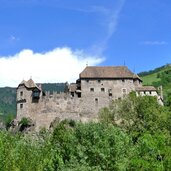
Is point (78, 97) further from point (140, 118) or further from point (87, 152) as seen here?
point (87, 152)

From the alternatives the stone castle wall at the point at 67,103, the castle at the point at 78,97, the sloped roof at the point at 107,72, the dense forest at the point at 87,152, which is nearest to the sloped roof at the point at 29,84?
the castle at the point at 78,97

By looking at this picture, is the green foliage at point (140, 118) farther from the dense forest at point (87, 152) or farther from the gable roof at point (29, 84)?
the gable roof at point (29, 84)

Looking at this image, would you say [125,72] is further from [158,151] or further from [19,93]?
[158,151]

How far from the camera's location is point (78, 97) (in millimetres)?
105438

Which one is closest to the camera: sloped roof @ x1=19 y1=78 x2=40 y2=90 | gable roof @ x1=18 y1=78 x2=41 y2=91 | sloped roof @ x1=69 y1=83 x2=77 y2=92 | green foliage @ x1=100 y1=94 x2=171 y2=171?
green foliage @ x1=100 y1=94 x2=171 y2=171

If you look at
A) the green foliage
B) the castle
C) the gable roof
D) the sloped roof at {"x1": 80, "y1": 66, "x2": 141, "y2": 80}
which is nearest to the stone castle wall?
the castle

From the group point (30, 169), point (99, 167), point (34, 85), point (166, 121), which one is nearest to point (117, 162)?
point (99, 167)

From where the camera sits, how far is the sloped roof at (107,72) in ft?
357

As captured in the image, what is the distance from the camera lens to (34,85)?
107250 millimetres

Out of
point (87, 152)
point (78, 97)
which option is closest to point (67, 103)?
point (78, 97)

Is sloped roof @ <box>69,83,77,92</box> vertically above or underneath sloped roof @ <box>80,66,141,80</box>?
underneath

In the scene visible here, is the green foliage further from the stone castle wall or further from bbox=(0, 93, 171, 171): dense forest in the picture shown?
the stone castle wall

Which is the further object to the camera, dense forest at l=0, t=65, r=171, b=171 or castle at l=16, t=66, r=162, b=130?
castle at l=16, t=66, r=162, b=130

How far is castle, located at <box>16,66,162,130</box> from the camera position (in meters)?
104
